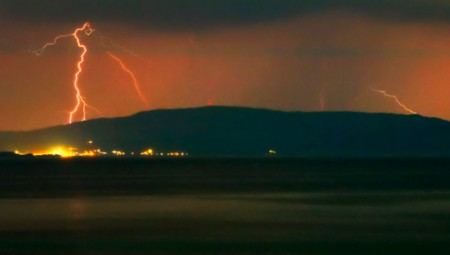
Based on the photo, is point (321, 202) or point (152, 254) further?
point (321, 202)

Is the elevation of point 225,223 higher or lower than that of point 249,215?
lower

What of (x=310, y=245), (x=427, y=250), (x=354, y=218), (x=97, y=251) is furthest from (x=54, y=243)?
(x=354, y=218)

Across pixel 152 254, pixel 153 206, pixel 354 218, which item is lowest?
pixel 152 254

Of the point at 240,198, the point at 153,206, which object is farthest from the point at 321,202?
the point at 153,206

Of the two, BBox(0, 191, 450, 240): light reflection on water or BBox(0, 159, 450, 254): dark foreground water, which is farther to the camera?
BBox(0, 191, 450, 240): light reflection on water

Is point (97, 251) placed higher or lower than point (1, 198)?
lower

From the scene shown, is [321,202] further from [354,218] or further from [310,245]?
[310,245]

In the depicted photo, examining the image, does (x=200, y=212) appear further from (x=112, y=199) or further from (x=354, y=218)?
(x=112, y=199)

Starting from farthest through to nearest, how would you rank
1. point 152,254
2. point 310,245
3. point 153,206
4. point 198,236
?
point 153,206, point 198,236, point 310,245, point 152,254

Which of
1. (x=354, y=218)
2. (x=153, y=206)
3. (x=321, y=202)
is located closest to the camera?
(x=354, y=218)

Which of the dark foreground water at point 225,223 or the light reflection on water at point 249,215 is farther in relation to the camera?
the light reflection on water at point 249,215

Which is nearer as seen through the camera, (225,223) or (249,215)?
(225,223)
